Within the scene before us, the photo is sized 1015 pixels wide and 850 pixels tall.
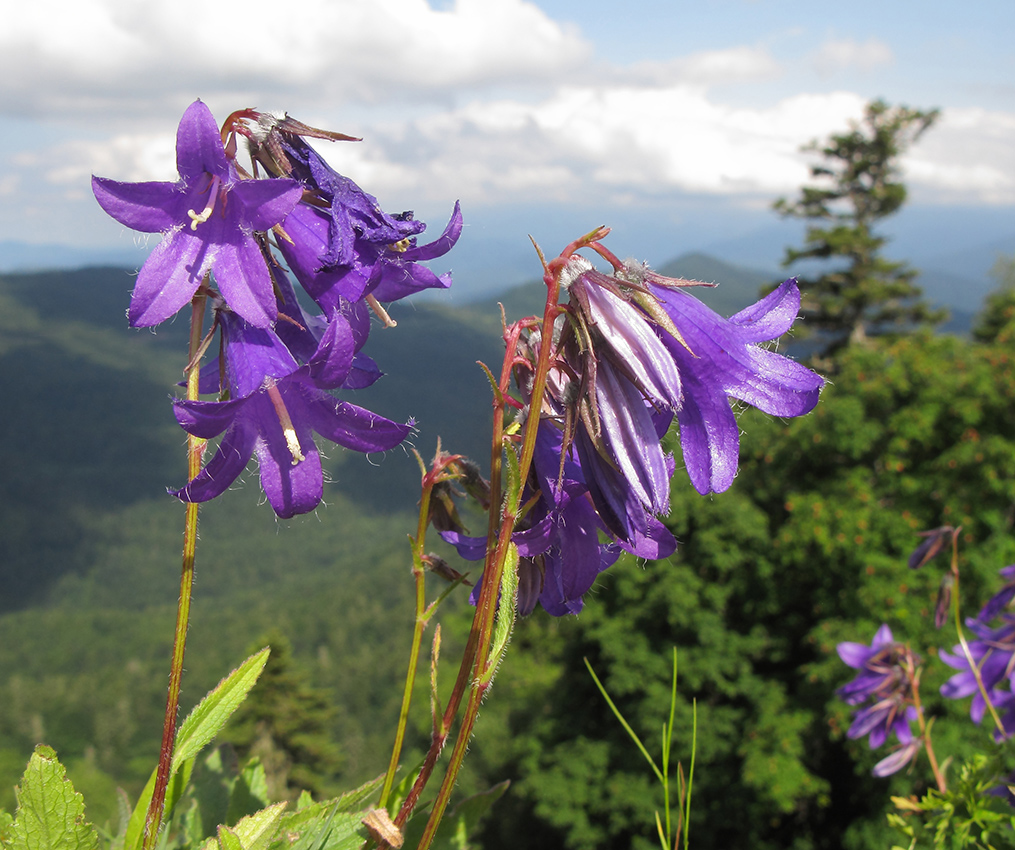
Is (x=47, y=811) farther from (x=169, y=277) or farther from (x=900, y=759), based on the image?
(x=900, y=759)

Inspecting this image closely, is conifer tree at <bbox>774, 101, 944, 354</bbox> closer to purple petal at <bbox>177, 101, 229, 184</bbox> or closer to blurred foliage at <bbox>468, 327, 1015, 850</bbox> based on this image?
blurred foliage at <bbox>468, 327, 1015, 850</bbox>

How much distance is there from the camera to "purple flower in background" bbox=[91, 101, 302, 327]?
1.23 meters

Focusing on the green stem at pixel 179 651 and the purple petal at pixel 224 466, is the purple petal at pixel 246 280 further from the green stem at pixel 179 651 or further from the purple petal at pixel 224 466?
the purple petal at pixel 224 466

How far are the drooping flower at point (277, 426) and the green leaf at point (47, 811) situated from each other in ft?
1.54

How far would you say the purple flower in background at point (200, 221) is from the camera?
123cm

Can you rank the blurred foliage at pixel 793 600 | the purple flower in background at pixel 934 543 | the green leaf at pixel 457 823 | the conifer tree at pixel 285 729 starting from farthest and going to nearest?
1. the conifer tree at pixel 285 729
2. the blurred foliage at pixel 793 600
3. the purple flower in background at pixel 934 543
4. the green leaf at pixel 457 823

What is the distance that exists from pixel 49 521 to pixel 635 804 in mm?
203918

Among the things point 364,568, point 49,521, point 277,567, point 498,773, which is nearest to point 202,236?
point 498,773

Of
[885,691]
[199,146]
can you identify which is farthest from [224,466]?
[885,691]

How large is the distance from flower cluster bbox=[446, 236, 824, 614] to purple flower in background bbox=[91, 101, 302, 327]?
47cm

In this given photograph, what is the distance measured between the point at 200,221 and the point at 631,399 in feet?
2.48

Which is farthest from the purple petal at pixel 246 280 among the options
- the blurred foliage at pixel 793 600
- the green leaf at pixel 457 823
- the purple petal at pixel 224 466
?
the blurred foliage at pixel 793 600

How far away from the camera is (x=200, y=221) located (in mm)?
1249

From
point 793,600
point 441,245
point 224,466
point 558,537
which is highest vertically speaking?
point 441,245
